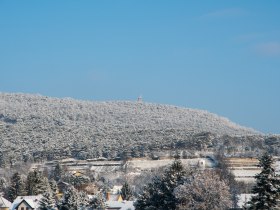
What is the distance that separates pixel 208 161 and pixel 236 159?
26.5 ft

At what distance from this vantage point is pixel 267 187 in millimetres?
41375

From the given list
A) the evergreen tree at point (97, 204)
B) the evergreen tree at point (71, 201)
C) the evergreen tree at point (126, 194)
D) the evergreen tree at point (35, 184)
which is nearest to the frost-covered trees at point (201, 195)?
the evergreen tree at point (71, 201)

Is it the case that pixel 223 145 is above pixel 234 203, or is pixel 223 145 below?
above

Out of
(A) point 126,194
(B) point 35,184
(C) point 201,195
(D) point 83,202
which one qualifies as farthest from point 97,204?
(A) point 126,194

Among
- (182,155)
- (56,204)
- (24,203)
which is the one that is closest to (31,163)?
(182,155)

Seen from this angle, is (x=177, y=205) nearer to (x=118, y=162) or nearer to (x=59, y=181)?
(x=59, y=181)

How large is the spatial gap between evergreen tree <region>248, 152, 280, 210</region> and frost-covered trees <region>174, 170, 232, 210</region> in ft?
58.7

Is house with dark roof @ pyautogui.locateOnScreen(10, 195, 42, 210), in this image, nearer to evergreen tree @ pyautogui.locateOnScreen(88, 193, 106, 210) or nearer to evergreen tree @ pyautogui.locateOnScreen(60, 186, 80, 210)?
evergreen tree @ pyautogui.locateOnScreen(88, 193, 106, 210)

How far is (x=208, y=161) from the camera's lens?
162125mm

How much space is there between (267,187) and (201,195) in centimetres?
1901

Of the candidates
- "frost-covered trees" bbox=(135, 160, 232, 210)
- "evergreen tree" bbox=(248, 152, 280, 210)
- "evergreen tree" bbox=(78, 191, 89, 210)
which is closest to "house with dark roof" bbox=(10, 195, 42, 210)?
"evergreen tree" bbox=(78, 191, 89, 210)

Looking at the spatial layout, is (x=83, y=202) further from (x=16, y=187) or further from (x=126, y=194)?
(x=126, y=194)

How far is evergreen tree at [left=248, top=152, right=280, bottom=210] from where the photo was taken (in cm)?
4119

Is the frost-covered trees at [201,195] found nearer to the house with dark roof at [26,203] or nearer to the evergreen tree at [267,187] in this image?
the evergreen tree at [267,187]
